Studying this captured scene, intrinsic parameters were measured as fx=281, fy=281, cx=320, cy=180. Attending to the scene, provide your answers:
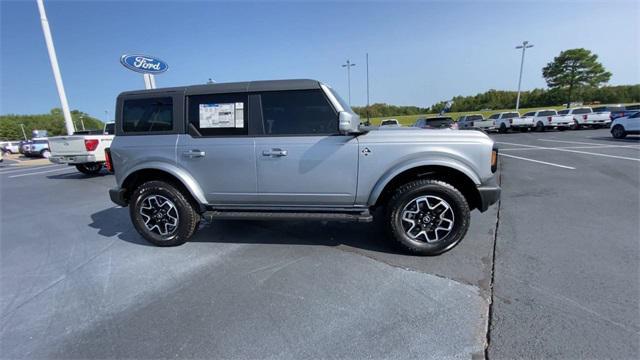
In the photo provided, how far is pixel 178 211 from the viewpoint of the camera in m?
3.58

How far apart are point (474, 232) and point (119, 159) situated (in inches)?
191

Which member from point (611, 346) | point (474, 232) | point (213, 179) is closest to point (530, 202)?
point (474, 232)

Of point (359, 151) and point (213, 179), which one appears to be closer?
point (359, 151)

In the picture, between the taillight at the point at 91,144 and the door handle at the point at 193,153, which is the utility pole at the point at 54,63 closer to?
the taillight at the point at 91,144

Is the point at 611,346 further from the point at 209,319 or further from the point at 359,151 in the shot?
the point at 209,319

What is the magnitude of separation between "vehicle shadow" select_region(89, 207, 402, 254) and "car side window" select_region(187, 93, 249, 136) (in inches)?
58.2

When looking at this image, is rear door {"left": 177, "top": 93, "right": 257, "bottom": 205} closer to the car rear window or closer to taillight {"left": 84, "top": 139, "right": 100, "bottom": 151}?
taillight {"left": 84, "top": 139, "right": 100, "bottom": 151}

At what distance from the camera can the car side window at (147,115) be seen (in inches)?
140

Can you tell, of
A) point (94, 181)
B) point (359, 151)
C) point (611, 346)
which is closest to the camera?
point (611, 346)

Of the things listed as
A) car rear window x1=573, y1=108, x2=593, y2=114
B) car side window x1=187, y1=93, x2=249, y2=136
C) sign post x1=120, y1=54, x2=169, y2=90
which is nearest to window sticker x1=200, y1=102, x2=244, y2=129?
car side window x1=187, y1=93, x2=249, y2=136

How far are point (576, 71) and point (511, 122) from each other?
45.3 m

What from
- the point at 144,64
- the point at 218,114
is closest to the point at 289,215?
the point at 218,114

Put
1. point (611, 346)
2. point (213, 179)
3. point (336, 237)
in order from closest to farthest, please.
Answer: point (611, 346)
point (213, 179)
point (336, 237)

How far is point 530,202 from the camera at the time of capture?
5.02m
